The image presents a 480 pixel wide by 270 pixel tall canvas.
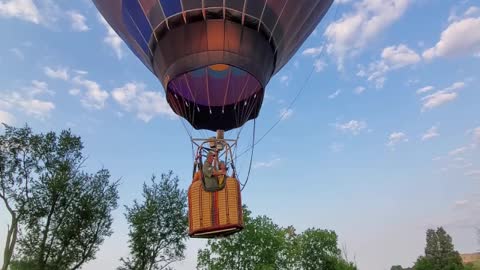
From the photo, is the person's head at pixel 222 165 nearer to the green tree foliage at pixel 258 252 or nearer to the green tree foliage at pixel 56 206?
the green tree foliage at pixel 56 206

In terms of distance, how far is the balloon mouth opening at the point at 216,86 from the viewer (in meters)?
10.7

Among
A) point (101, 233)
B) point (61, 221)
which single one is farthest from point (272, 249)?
point (61, 221)

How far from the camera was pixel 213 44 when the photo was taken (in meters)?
9.84

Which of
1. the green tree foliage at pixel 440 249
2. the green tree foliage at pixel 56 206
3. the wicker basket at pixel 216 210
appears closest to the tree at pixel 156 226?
the green tree foliage at pixel 56 206

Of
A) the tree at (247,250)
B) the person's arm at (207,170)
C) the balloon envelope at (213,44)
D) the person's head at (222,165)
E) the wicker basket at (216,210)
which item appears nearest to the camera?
the wicker basket at (216,210)

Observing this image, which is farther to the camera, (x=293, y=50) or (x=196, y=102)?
(x=293, y=50)

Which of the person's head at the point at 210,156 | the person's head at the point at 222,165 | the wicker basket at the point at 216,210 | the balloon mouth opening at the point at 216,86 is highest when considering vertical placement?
the balloon mouth opening at the point at 216,86

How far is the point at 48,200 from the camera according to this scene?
2181 centimetres

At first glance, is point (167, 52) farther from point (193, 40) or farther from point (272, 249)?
point (272, 249)

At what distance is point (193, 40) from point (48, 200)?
51.3ft

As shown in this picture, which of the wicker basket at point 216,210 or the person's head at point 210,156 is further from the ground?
the person's head at point 210,156

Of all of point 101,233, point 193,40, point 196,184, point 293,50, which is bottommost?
point 196,184

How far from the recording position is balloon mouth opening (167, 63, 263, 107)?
35.2 ft

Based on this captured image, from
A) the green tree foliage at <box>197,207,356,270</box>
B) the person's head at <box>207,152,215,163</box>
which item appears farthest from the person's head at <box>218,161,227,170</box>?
the green tree foliage at <box>197,207,356,270</box>
